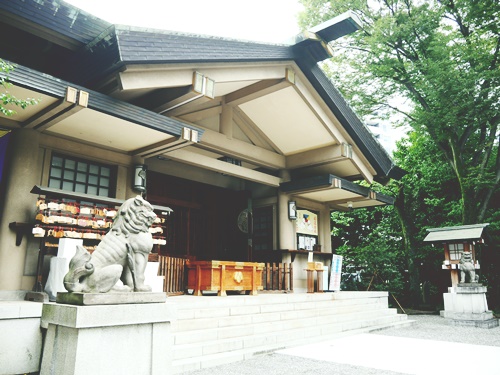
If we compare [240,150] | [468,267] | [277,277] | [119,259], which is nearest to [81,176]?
[240,150]

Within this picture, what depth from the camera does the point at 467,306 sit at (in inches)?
504

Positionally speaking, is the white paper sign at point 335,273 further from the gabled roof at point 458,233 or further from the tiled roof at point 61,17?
the tiled roof at point 61,17

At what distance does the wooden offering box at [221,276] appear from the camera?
922 centimetres

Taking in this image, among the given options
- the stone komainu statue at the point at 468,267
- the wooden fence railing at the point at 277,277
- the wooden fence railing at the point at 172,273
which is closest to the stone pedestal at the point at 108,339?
the wooden fence railing at the point at 172,273

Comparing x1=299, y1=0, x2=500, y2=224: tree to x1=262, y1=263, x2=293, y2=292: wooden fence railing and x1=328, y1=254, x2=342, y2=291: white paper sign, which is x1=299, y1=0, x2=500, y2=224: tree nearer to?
x1=328, y1=254, x2=342, y2=291: white paper sign

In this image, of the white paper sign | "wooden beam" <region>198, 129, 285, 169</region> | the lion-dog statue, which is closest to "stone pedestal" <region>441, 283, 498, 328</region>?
the white paper sign

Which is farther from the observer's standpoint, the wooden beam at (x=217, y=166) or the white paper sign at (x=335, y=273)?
the white paper sign at (x=335, y=273)

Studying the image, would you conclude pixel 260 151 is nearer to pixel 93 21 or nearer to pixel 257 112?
pixel 257 112

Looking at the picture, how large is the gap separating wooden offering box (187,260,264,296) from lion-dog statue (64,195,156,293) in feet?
15.8

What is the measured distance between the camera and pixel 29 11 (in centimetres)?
691

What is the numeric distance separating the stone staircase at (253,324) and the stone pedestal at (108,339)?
1.25 meters

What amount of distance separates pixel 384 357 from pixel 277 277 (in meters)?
5.07

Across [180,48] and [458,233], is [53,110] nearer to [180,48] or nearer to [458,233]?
[180,48]

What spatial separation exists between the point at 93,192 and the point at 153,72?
3087 mm
